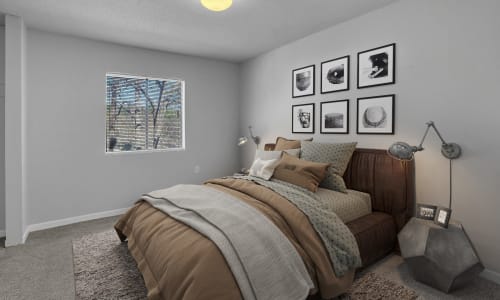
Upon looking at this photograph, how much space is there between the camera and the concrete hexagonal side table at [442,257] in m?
1.91

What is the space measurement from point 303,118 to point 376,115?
3.43 feet

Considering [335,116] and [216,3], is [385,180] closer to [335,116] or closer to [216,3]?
[335,116]

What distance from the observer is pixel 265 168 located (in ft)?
9.32

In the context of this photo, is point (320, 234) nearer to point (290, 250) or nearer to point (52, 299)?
point (290, 250)

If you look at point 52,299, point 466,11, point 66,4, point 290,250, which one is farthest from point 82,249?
point 466,11

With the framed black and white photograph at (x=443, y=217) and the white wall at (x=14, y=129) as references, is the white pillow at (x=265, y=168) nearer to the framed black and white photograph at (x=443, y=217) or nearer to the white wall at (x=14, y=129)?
the framed black and white photograph at (x=443, y=217)

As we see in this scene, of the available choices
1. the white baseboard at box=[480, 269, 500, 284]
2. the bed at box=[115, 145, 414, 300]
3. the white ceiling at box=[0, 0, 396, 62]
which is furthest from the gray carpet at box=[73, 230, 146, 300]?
the white baseboard at box=[480, 269, 500, 284]

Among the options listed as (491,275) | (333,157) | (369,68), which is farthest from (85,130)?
(491,275)

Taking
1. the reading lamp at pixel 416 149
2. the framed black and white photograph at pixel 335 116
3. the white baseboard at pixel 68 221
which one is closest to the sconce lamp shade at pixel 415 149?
the reading lamp at pixel 416 149

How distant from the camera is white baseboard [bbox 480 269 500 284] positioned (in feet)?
6.91

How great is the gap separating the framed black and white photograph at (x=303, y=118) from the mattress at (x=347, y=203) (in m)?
1.18

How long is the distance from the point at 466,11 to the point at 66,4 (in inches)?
146

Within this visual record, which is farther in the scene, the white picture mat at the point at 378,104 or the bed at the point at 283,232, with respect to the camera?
the white picture mat at the point at 378,104

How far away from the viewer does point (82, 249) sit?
2.69 metres
